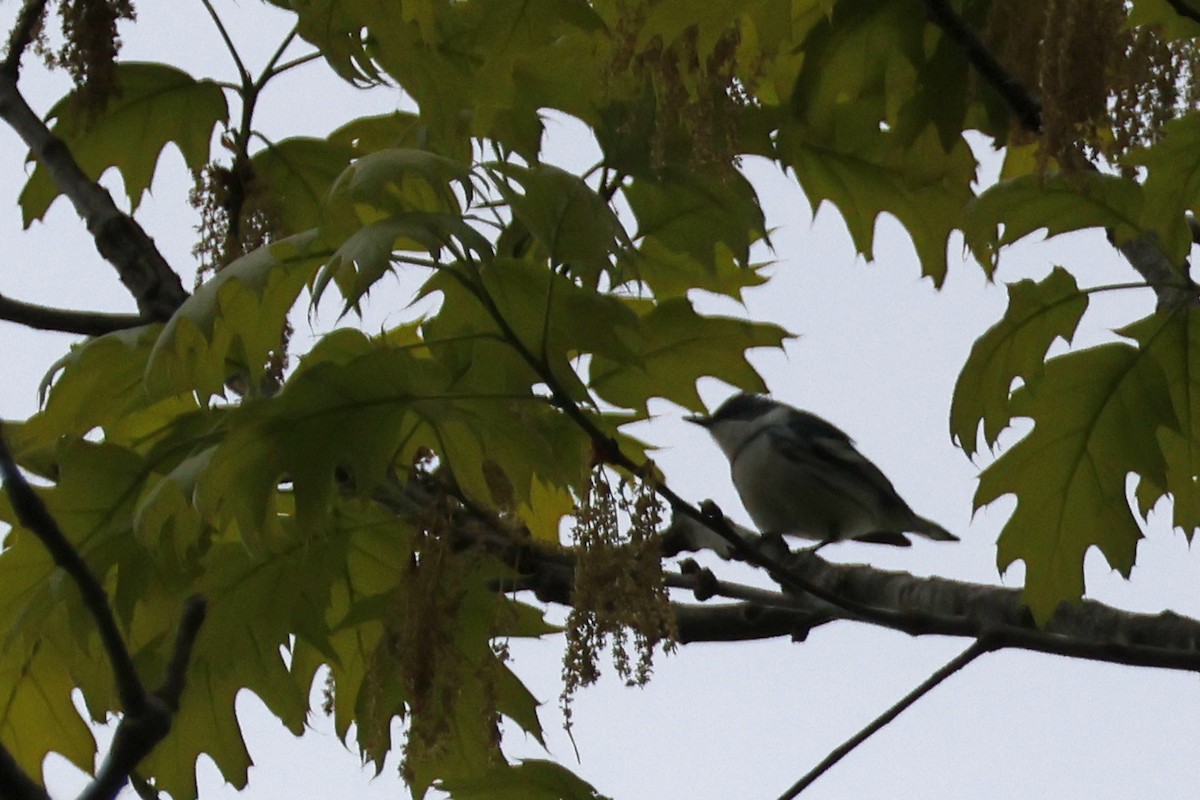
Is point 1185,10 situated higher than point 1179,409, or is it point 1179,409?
point 1185,10

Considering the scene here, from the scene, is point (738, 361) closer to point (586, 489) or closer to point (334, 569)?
point (586, 489)

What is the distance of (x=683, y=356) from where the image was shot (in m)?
2.35

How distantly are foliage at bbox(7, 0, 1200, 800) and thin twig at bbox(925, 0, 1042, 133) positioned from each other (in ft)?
0.23

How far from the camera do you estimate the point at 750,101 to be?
7.95ft

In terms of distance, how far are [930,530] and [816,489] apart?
58 centimetres

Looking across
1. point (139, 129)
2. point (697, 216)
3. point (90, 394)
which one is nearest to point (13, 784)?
point (90, 394)

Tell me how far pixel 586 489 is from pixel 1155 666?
2.81 ft

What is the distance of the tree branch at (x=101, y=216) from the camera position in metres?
2.76

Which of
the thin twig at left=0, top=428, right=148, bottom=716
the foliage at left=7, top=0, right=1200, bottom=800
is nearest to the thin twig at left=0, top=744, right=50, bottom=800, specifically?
the thin twig at left=0, top=428, right=148, bottom=716

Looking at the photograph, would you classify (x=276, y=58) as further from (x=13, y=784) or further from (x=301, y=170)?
(x=13, y=784)

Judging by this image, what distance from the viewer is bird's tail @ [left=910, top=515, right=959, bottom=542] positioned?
487 cm

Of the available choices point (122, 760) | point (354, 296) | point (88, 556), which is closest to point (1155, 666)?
point (354, 296)

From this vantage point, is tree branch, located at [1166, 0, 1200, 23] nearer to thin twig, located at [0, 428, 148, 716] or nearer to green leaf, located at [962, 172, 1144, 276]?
green leaf, located at [962, 172, 1144, 276]

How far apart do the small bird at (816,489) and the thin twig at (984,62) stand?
2441 mm
